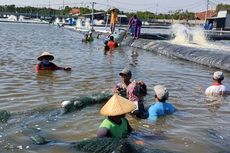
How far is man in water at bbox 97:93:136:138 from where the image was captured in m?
5.69

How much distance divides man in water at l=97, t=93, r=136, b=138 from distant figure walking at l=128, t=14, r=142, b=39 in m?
20.2

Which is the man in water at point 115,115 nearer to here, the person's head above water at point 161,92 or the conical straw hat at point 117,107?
the conical straw hat at point 117,107

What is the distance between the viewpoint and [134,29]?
90.7 feet

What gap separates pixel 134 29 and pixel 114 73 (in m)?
14.7

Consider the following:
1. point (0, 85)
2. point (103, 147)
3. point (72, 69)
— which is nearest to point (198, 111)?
point (103, 147)

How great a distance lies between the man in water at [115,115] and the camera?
18.7ft

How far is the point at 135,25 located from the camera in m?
26.2

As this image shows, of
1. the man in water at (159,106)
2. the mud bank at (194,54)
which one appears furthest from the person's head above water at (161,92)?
the mud bank at (194,54)

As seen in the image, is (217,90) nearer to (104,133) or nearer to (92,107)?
(92,107)

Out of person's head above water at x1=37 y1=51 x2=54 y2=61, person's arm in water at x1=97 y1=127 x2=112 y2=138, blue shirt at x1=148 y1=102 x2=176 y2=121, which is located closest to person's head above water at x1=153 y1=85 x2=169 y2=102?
blue shirt at x1=148 y1=102 x2=176 y2=121

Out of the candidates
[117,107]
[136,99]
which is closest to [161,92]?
[136,99]

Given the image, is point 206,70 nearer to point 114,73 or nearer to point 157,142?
point 114,73

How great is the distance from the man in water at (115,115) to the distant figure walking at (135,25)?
20207 millimetres

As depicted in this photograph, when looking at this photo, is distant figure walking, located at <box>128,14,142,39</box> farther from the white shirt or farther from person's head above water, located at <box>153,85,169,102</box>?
person's head above water, located at <box>153,85,169,102</box>
